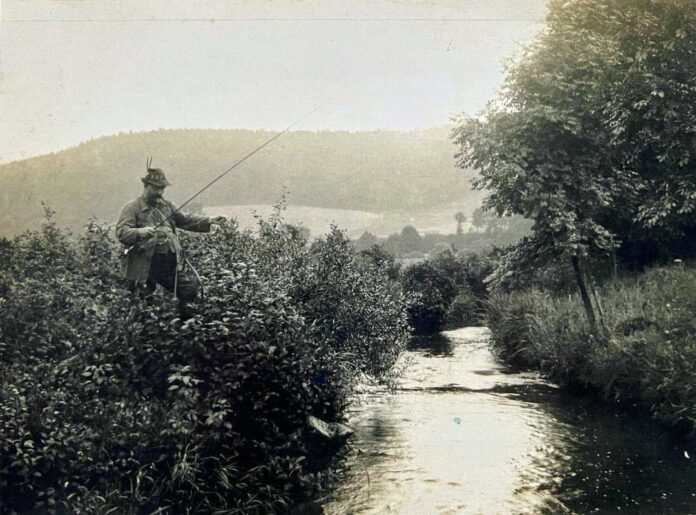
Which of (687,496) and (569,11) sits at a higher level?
(569,11)

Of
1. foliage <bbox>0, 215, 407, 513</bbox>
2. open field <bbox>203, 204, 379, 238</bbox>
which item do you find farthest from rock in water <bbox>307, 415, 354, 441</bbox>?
open field <bbox>203, 204, 379, 238</bbox>

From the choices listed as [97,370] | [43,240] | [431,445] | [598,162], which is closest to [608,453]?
[431,445]

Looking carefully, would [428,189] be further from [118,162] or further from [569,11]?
[118,162]

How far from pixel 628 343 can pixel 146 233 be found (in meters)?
8.30

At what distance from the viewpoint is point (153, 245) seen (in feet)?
21.5

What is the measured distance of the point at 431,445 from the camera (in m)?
8.75

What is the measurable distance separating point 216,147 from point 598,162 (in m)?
8.76

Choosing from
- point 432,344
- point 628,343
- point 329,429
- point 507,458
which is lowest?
point 432,344

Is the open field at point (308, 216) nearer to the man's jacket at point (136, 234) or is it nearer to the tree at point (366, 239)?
the tree at point (366, 239)

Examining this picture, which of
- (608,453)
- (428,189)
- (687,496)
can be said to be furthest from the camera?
(428,189)

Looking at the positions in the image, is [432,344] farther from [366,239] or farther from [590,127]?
[366,239]

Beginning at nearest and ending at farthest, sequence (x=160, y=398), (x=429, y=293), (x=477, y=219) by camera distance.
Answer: (x=160, y=398)
(x=429, y=293)
(x=477, y=219)

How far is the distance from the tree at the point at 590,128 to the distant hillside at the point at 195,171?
5.18 m

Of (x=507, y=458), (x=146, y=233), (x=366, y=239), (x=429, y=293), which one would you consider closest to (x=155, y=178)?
(x=146, y=233)
